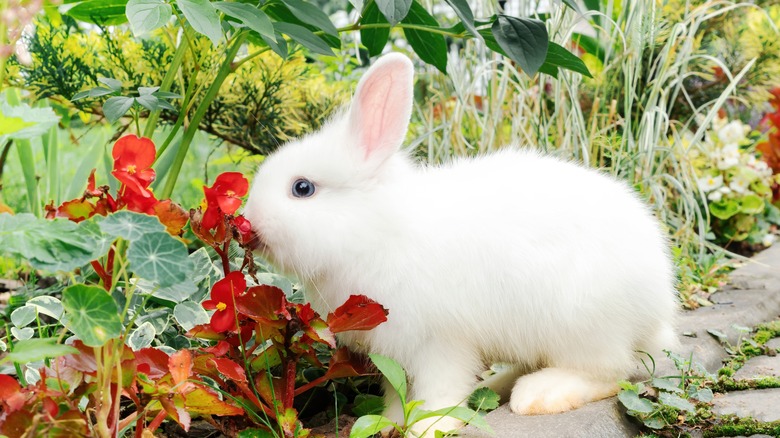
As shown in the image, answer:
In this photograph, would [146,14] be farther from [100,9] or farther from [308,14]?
[100,9]

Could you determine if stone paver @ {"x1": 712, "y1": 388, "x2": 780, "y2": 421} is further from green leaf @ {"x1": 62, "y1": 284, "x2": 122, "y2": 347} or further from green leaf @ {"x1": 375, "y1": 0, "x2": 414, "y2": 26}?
green leaf @ {"x1": 62, "y1": 284, "x2": 122, "y2": 347}

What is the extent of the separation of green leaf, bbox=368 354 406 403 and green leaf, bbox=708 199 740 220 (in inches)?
112

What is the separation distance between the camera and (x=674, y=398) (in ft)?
6.34

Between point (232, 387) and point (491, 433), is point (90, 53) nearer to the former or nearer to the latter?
point (232, 387)

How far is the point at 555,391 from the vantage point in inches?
78.3

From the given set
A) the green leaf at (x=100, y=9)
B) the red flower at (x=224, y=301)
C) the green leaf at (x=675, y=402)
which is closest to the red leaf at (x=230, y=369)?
the red flower at (x=224, y=301)

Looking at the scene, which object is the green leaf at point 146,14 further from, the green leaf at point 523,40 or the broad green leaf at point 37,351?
the green leaf at point 523,40

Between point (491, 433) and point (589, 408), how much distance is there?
13.7 inches

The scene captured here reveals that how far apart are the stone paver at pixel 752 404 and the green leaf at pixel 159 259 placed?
1.53 meters

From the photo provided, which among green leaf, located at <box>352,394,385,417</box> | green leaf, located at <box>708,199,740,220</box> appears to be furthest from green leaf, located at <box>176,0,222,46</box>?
green leaf, located at <box>708,199,740,220</box>

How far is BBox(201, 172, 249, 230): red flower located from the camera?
1789mm

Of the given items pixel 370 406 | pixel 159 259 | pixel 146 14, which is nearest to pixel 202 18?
pixel 146 14

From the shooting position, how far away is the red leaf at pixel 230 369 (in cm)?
169

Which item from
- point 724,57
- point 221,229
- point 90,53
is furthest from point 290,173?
point 724,57
